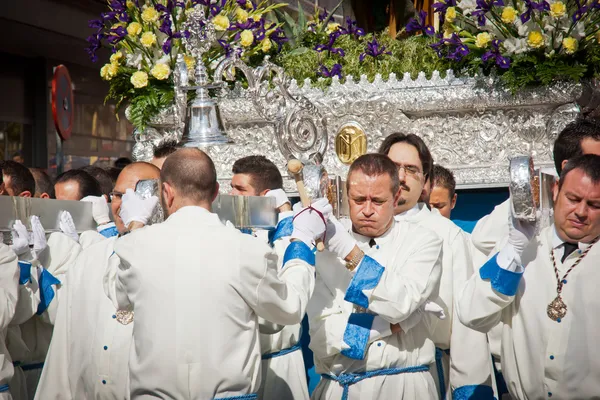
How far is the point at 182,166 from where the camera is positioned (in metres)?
3.57

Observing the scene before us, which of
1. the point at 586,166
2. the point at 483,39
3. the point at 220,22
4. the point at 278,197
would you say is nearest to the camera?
the point at 586,166

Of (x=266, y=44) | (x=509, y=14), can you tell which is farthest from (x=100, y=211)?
(x=509, y=14)

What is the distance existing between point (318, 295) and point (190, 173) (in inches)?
36.7

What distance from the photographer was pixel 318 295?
4.10 meters

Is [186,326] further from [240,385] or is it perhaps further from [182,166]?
[182,166]

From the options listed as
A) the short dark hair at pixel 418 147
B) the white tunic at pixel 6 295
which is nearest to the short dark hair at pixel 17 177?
the white tunic at pixel 6 295

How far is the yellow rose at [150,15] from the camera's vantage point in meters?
5.59

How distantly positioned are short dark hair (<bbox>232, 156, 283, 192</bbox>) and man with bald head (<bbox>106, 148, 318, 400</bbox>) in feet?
4.45

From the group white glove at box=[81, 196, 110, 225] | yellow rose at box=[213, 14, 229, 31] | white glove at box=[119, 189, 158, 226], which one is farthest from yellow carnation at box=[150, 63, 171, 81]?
white glove at box=[119, 189, 158, 226]

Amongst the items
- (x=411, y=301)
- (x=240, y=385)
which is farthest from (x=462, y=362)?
(x=240, y=385)

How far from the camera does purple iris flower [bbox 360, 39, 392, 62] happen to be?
5.75m

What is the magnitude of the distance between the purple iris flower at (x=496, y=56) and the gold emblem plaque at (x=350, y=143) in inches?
37.0

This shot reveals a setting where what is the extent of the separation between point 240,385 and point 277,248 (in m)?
1.27

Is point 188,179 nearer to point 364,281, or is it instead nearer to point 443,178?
point 364,281
